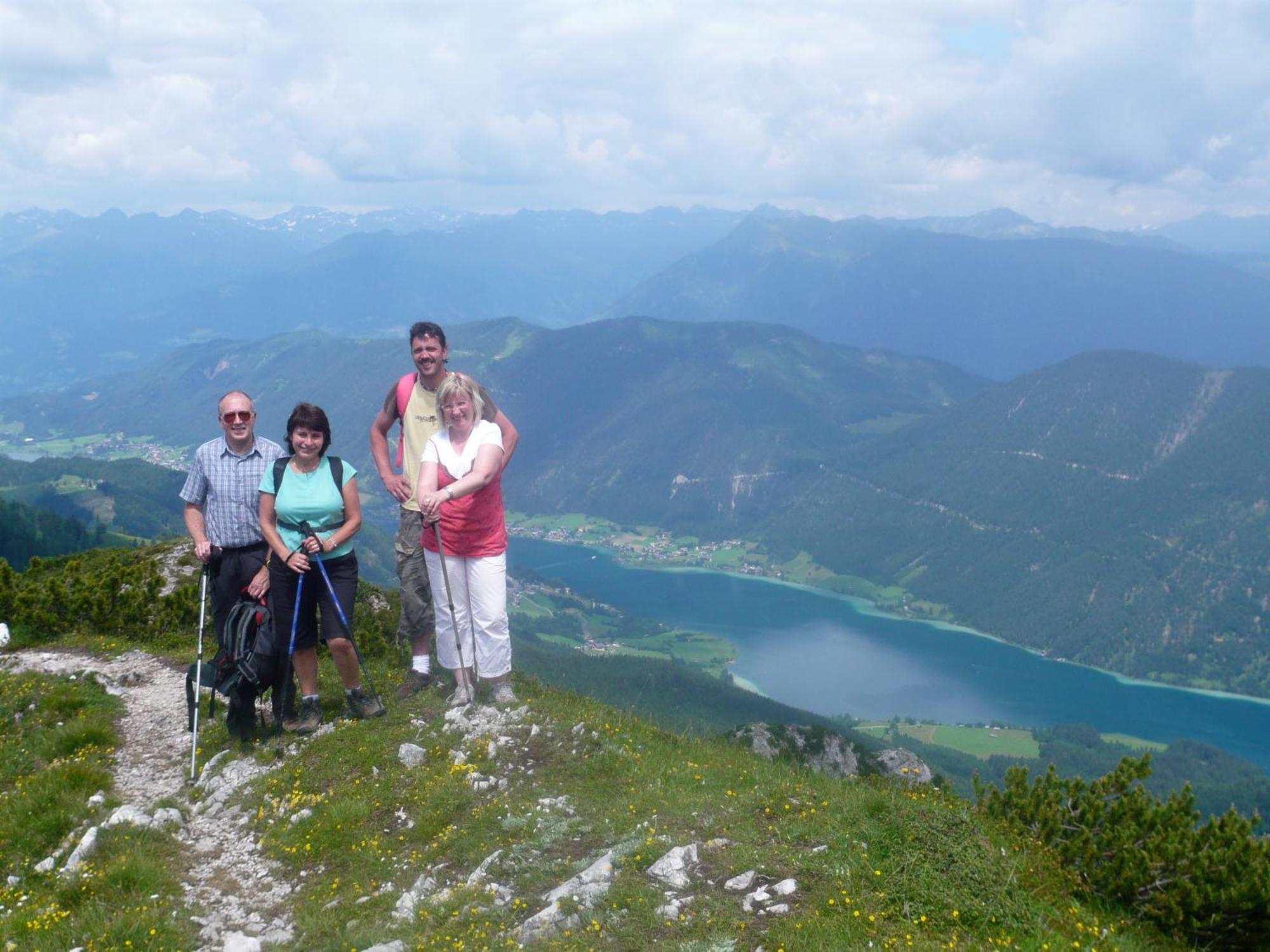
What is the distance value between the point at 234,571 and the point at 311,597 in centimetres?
100

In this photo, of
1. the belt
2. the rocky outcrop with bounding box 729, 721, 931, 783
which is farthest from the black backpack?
the rocky outcrop with bounding box 729, 721, 931, 783

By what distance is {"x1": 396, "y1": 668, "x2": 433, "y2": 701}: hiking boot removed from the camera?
34.5 feet

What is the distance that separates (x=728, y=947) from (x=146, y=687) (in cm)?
973

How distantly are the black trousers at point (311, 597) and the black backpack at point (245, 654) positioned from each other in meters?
0.14

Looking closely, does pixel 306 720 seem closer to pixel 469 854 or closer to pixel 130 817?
pixel 130 817

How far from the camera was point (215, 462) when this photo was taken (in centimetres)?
909

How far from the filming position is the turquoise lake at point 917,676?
125 metres

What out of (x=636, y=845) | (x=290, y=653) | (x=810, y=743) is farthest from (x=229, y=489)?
(x=810, y=743)

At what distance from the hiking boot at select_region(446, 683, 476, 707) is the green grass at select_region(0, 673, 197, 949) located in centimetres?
309

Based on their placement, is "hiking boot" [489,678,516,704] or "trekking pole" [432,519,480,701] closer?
"trekking pole" [432,519,480,701]

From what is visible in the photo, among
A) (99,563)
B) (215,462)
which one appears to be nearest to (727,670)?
(99,563)

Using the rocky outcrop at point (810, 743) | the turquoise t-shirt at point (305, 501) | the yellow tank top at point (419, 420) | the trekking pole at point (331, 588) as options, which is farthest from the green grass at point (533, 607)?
the turquoise t-shirt at point (305, 501)

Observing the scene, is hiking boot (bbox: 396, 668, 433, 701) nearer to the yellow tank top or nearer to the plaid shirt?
the yellow tank top

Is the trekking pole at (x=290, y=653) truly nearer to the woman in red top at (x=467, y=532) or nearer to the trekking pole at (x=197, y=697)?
the trekking pole at (x=197, y=697)
